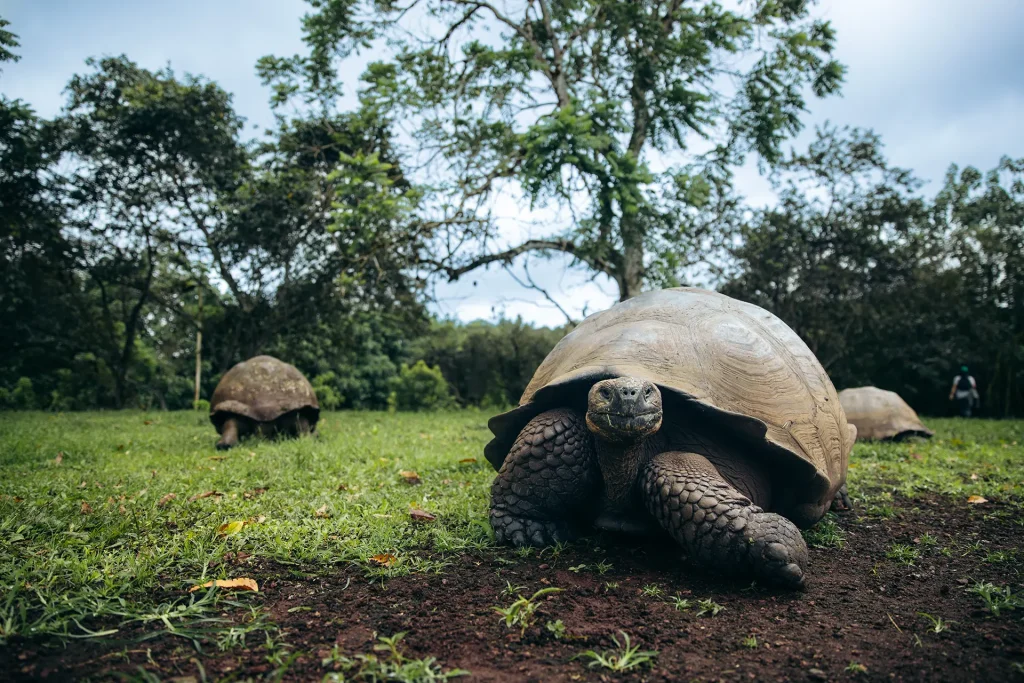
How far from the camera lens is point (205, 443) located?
6816 mm

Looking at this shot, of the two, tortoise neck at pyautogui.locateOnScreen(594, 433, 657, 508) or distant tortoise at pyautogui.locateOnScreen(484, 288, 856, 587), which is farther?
tortoise neck at pyautogui.locateOnScreen(594, 433, 657, 508)

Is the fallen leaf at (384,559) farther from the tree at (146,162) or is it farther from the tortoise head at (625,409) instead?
the tree at (146,162)

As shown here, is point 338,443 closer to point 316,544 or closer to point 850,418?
point 316,544

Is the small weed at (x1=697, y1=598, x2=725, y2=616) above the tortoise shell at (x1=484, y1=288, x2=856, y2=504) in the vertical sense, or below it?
below

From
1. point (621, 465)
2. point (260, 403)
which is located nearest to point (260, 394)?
point (260, 403)

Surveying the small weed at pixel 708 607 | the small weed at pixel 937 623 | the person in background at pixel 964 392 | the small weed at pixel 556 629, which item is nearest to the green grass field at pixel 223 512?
the small weed at pixel 556 629

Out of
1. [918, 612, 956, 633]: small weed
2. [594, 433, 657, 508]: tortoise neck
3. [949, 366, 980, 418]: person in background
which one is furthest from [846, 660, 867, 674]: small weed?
[949, 366, 980, 418]: person in background

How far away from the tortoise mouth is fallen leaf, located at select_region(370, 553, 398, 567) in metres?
0.97

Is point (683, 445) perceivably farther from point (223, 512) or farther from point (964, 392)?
point (964, 392)

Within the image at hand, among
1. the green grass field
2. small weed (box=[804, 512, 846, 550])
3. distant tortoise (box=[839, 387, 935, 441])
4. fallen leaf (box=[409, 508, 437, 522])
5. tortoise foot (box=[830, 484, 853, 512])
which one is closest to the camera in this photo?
the green grass field

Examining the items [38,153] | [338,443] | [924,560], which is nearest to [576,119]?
[338,443]

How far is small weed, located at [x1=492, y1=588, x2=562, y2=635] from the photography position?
2.04 metres

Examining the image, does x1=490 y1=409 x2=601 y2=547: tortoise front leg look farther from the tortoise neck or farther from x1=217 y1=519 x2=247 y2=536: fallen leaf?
x1=217 y1=519 x2=247 y2=536: fallen leaf

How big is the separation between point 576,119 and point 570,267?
3388 mm
